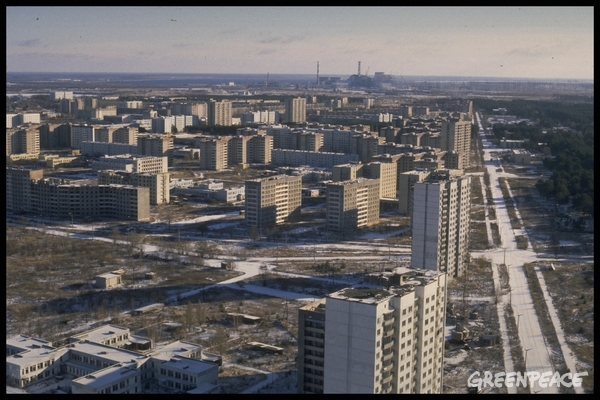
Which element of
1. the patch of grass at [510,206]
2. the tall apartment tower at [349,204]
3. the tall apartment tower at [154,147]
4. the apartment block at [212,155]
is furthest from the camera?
the tall apartment tower at [154,147]

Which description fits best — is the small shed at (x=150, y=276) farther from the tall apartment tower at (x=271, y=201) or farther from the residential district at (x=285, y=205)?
the tall apartment tower at (x=271, y=201)

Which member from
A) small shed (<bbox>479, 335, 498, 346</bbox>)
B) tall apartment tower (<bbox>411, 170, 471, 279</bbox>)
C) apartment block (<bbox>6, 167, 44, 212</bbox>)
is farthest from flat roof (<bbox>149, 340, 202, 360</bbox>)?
apartment block (<bbox>6, 167, 44, 212</bbox>)

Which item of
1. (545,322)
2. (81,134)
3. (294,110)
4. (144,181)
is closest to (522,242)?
(545,322)

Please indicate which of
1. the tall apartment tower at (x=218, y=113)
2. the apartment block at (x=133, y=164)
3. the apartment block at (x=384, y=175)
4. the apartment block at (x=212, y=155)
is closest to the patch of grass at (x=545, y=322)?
the apartment block at (x=384, y=175)

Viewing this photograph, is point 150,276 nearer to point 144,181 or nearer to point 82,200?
point 82,200

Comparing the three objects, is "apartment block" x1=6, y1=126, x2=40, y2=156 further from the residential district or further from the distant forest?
the distant forest
